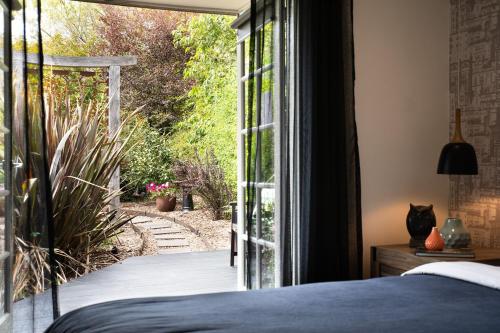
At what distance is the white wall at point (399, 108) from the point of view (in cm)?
382

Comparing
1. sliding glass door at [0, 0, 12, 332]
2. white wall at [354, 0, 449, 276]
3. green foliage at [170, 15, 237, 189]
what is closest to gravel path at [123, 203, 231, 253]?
green foliage at [170, 15, 237, 189]

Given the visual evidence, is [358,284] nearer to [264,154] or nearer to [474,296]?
[474,296]

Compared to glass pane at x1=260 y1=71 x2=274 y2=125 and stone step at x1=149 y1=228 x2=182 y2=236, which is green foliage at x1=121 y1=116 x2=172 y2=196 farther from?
glass pane at x1=260 y1=71 x2=274 y2=125

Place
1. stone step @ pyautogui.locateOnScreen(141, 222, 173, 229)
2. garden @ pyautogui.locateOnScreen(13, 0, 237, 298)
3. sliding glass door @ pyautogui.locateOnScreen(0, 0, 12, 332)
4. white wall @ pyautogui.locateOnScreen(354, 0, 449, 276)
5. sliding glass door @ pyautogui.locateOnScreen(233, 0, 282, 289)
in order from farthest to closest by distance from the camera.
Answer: garden @ pyautogui.locateOnScreen(13, 0, 237, 298) < stone step @ pyautogui.locateOnScreen(141, 222, 173, 229) < white wall @ pyautogui.locateOnScreen(354, 0, 449, 276) < sliding glass door @ pyautogui.locateOnScreen(233, 0, 282, 289) < sliding glass door @ pyautogui.locateOnScreen(0, 0, 12, 332)

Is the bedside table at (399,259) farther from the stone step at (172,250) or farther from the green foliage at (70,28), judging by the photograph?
the green foliage at (70,28)

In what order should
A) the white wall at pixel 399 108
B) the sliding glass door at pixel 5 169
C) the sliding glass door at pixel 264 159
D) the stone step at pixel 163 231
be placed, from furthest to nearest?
1. the stone step at pixel 163 231
2. the white wall at pixel 399 108
3. the sliding glass door at pixel 264 159
4. the sliding glass door at pixel 5 169

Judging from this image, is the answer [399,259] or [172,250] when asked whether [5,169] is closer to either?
[399,259]

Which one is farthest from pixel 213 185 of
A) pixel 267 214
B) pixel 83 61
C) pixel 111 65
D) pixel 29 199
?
pixel 29 199

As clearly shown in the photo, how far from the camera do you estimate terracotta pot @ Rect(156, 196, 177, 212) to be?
1009cm

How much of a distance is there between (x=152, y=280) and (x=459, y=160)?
3.73 metres

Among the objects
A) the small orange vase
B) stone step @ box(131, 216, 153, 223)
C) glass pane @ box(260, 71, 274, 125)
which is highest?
glass pane @ box(260, 71, 274, 125)

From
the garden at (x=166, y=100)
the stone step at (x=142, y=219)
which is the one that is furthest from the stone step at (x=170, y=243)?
the stone step at (x=142, y=219)

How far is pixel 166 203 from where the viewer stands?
10.1 meters

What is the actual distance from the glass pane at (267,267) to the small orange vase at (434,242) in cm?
A: 99
